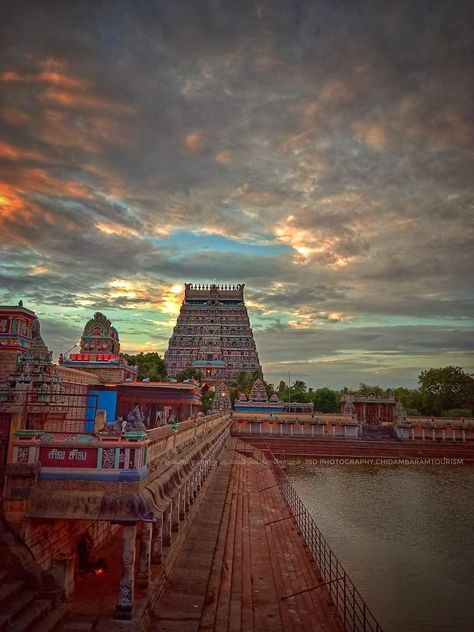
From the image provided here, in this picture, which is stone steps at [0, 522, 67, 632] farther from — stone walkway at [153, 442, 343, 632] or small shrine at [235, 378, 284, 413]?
small shrine at [235, 378, 284, 413]

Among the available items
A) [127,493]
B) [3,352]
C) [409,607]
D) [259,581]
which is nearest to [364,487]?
[409,607]

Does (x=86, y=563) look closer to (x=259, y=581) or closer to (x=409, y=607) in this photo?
(x=259, y=581)

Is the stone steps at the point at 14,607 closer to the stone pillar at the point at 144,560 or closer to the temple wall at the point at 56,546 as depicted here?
the temple wall at the point at 56,546

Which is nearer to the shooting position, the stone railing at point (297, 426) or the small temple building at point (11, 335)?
the small temple building at point (11, 335)

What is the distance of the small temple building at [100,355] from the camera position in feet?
115

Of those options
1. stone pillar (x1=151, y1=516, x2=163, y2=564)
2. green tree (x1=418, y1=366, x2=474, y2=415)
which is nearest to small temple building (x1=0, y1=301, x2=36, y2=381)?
stone pillar (x1=151, y1=516, x2=163, y2=564)

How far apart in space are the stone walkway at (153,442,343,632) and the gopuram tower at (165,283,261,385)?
68.9 metres

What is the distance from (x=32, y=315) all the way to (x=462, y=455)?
49609mm

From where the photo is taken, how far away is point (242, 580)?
1312 cm

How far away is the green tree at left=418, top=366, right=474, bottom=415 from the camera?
82.6 metres

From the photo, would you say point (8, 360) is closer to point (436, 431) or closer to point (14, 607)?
point (14, 607)

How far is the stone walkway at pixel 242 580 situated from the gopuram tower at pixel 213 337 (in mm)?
68867

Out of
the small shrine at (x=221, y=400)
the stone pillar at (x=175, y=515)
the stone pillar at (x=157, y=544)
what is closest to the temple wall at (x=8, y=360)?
the stone pillar at (x=175, y=515)

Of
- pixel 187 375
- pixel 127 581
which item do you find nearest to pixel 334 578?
pixel 127 581
